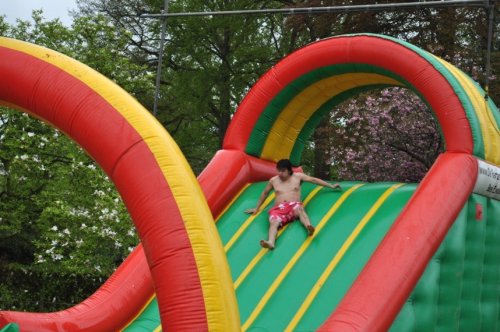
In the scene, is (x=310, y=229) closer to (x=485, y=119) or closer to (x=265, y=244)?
(x=265, y=244)

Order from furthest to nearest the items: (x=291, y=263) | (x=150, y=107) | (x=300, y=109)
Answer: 1. (x=150, y=107)
2. (x=300, y=109)
3. (x=291, y=263)

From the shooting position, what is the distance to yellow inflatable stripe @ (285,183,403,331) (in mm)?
5207

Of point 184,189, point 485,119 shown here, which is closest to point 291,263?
point 485,119

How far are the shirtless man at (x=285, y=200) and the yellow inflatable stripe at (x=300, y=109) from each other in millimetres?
838

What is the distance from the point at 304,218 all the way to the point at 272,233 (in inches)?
11.9

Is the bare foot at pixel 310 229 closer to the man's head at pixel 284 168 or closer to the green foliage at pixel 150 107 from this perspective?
the man's head at pixel 284 168

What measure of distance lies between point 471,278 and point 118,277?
2.83 meters

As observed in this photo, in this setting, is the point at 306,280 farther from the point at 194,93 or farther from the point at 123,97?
the point at 194,93

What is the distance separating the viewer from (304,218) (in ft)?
20.0

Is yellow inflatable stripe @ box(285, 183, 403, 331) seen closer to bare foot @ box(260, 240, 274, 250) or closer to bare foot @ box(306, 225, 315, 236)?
bare foot @ box(306, 225, 315, 236)

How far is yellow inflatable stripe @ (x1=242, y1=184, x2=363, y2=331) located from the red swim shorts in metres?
0.27

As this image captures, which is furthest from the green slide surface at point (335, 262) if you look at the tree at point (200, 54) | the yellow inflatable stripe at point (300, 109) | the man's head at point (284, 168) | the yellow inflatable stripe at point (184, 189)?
the tree at point (200, 54)

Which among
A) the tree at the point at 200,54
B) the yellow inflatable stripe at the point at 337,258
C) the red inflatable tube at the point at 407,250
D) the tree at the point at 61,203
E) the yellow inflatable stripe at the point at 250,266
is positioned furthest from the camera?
the tree at the point at 200,54

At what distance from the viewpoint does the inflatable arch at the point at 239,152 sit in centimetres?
333
